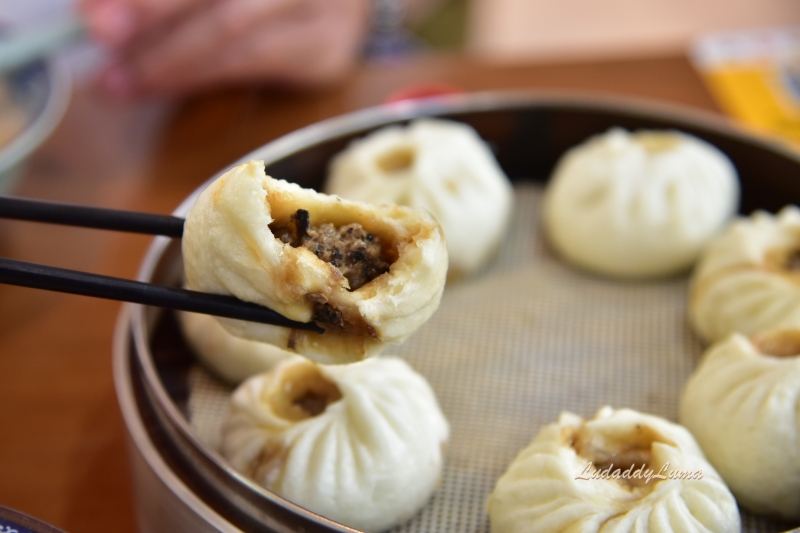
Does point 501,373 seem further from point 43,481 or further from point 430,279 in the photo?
point 43,481

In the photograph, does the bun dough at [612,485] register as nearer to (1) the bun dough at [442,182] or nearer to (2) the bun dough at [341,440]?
(2) the bun dough at [341,440]

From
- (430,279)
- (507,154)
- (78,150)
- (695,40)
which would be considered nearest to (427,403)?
(430,279)

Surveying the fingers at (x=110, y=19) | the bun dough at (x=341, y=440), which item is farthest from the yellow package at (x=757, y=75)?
the fingers at (x=110, y=19)

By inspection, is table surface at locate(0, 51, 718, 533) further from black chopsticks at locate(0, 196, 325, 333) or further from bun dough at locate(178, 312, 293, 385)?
black chopsticks at locate(0, 196, 325, 333)

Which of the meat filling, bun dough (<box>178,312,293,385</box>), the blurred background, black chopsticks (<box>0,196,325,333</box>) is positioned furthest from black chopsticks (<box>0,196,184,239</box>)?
the blurred background

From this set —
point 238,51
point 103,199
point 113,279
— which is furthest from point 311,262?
point 238,51

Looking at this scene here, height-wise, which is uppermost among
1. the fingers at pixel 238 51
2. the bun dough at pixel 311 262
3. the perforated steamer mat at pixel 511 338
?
the bun dough at pixel 311 262

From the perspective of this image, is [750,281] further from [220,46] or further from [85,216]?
[220,46]
